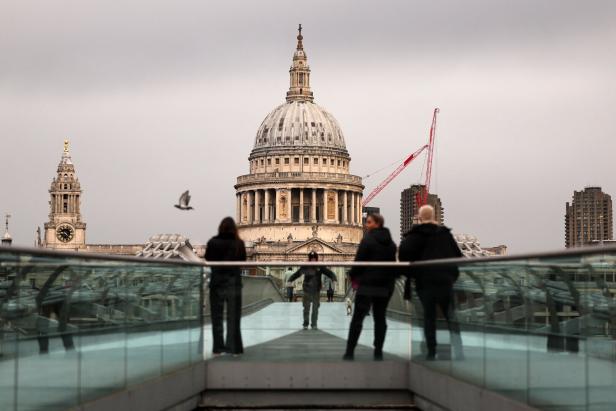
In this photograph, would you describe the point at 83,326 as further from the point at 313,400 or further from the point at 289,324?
the point at 289,324

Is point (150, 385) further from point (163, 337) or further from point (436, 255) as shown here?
point (436, 255)

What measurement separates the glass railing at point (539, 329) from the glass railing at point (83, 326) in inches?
125

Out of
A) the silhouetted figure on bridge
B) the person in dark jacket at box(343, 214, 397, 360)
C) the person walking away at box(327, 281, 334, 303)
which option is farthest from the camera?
the person walking away at box(327, 281, 334, 303)

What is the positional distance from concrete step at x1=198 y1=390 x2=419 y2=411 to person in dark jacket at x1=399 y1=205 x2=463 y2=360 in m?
1.28

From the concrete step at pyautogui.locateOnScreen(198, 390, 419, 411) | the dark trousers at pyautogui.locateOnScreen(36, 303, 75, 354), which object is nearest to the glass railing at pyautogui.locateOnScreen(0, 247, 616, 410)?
the dark trousers at pyautogui.locateOnScreen(36, 303, 75, 354)

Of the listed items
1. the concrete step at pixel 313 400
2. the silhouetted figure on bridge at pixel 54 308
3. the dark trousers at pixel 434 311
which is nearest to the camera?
the silhouetted figure on bridge at pixel 54 308

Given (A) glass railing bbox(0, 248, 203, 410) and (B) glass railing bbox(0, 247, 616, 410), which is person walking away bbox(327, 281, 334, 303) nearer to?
(B) glass railing bbox(0, 247, 616, 410)

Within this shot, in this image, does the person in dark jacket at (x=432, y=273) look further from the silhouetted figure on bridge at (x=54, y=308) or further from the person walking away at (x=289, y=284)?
the silhouetted figure on bridge at (x=54, y=308)

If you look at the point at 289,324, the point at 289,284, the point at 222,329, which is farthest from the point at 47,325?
the point at 289,284

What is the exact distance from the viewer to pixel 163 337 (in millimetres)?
17062

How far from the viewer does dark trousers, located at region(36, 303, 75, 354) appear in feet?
40.8

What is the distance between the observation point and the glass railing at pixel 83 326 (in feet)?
38.8

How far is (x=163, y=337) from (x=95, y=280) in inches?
122

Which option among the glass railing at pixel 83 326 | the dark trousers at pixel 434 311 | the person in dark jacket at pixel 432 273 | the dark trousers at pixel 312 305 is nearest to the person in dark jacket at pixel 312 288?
the dark trousers at pixel 312 305
